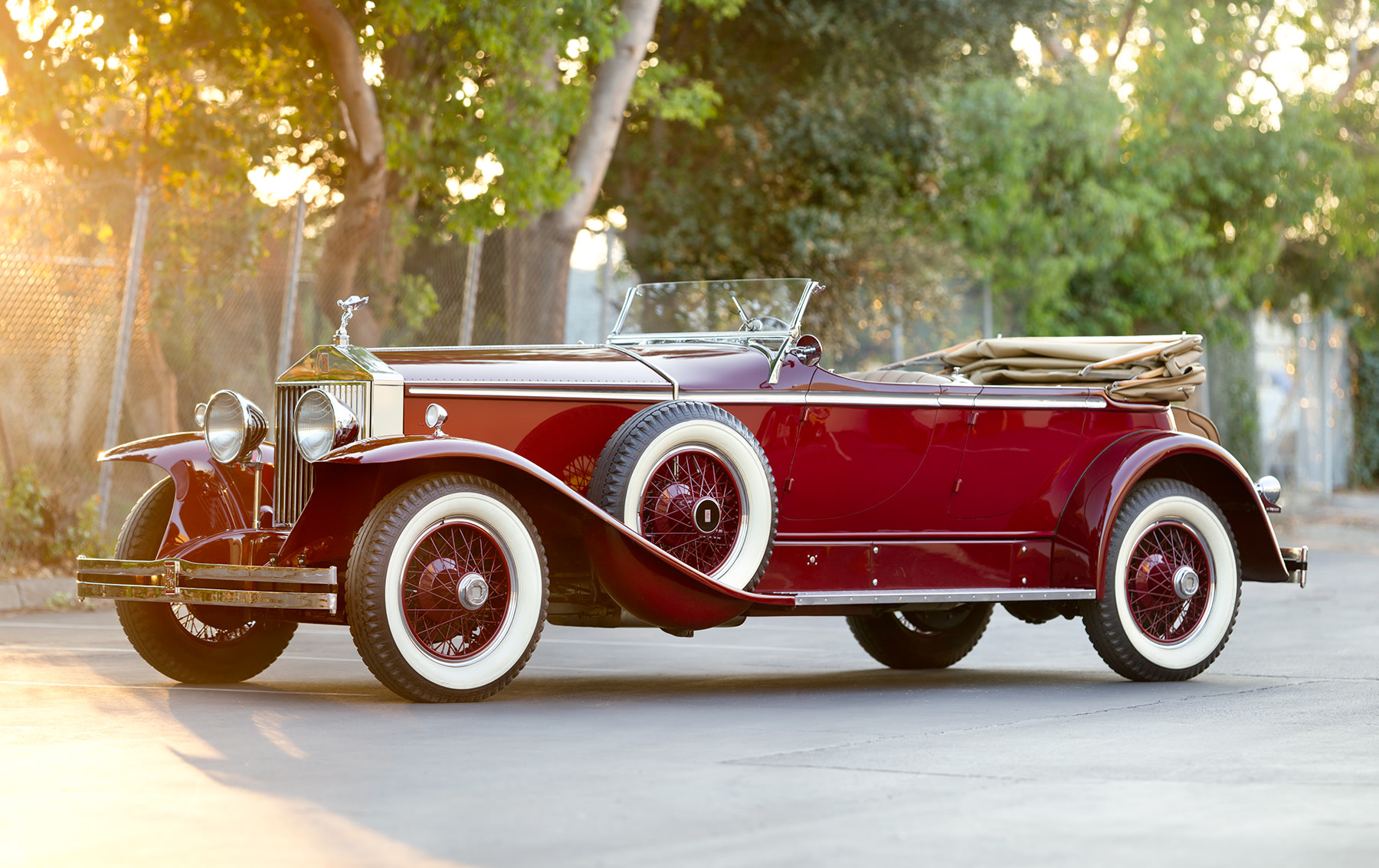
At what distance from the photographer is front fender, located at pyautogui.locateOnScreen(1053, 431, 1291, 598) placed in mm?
7676

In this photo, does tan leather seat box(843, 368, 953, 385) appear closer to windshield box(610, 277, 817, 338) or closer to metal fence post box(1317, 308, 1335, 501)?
windshield box(610, 277, 817, 338)

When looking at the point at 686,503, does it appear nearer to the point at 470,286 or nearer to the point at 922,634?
the point at 922,634

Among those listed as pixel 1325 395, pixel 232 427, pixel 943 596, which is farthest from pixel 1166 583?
pixel 1325 395

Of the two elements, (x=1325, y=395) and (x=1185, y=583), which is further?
(x=1325, y=395)

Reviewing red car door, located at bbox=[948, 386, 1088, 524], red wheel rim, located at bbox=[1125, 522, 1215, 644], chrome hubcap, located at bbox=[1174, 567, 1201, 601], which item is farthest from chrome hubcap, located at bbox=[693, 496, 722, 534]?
A: chrome hubcap, located at bbox=[1174, 567, 1201, 601]

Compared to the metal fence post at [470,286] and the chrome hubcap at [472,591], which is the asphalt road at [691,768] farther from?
the metal fence post at [470,286]

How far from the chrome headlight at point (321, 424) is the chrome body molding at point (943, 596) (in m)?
1.95

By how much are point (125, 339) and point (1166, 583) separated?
282 inches

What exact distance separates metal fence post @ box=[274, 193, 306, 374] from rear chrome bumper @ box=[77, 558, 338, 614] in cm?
547

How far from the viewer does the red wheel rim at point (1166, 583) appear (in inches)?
308

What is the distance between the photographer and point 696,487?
6.71 meters

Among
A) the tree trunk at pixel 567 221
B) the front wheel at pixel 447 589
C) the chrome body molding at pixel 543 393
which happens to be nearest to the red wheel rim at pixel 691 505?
the chrome body molding at pixel 543 393

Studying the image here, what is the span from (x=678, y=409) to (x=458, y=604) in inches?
47.7

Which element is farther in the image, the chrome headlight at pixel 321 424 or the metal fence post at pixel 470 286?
the metal fence post at pixel 470 286
